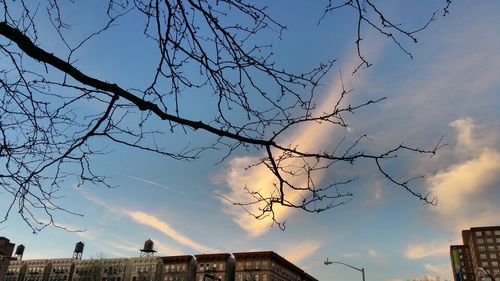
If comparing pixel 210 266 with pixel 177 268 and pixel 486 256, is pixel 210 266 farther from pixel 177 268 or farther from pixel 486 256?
pixel 486 256

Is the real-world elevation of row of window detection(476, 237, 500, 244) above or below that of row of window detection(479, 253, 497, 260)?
above

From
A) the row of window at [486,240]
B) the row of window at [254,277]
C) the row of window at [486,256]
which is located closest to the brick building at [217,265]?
the row of window at [254,277]

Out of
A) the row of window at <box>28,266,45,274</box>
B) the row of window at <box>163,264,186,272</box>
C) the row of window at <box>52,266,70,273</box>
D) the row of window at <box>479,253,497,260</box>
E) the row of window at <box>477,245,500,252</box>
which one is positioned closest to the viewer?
the row of window at <box>163,264,186,272</box>

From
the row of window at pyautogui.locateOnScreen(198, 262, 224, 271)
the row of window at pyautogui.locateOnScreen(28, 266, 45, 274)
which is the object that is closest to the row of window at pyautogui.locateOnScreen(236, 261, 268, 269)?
the row of window at pyautogui.locateOnScreen(198, 262, 224, 271)

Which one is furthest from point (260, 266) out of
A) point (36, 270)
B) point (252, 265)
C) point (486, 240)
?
point (486, 240)

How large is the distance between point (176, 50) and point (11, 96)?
199cm

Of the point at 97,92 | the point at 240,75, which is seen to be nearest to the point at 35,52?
the point at 97,92

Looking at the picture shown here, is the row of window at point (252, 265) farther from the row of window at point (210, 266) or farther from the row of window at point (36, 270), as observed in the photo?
the row of window at point (36, 270)

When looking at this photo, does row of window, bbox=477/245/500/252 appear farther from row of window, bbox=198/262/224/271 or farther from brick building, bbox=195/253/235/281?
row of window, bbox=198/262/224/271

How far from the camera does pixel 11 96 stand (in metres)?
4.73

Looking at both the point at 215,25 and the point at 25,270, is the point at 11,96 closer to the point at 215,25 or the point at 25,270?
the point at 215,25

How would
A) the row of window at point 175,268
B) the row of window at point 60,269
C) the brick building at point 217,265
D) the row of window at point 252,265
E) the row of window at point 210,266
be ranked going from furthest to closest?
1. the row of window at point 60,269
2. the row of window at point 210,266
3. the brick building at point 217,265
4. the row of window at point 175,268
5. the row of window at point 252,265

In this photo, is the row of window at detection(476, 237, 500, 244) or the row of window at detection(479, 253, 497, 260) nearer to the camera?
the row of window at detection(479, 253, 497, 260)

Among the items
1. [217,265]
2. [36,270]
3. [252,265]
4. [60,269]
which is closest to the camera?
[252,265]
